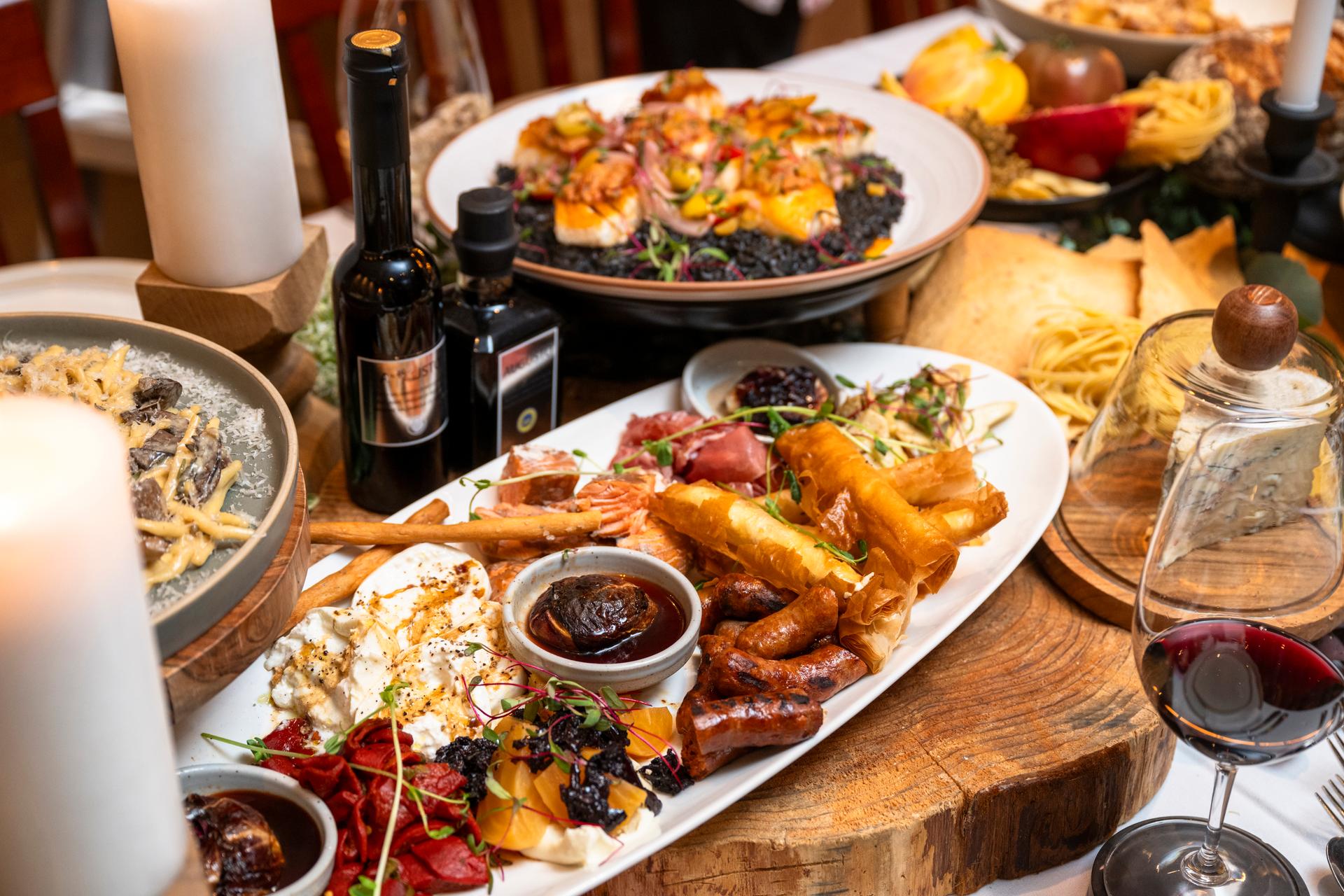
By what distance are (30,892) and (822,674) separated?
85 centimetres

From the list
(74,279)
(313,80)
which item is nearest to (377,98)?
(74,279)

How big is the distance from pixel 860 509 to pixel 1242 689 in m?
0.54

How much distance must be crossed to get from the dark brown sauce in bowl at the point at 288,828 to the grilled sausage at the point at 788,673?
0.47 metres

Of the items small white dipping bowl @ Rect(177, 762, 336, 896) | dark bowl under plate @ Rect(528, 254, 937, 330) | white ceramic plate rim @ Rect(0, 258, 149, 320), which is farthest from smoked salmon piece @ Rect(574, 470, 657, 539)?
white ceramic plate rim @ Rect(0, 258, 149, 320)

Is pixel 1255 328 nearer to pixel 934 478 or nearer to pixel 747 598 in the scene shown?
pixel 934 478

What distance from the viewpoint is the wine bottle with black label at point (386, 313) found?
4.78 feet

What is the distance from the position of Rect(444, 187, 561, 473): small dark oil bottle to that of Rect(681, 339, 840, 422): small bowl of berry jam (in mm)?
256

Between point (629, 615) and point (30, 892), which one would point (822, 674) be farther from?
point (30, 892)

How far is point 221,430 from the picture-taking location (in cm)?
138

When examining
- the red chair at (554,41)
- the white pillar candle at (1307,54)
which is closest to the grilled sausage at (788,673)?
the white pillar candle at (1307,54)

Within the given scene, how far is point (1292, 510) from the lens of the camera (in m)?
1.70

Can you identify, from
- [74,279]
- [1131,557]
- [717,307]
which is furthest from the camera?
[74,279]

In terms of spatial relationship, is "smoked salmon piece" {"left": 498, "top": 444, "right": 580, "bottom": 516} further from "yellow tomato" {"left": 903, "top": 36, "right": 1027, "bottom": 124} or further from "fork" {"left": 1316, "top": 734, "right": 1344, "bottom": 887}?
"yellow tomato" {"left": 903, "top": 36, "right": 1027, "bottom": 124}

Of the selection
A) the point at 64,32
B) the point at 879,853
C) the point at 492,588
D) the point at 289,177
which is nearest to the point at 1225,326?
the point at 879,853
